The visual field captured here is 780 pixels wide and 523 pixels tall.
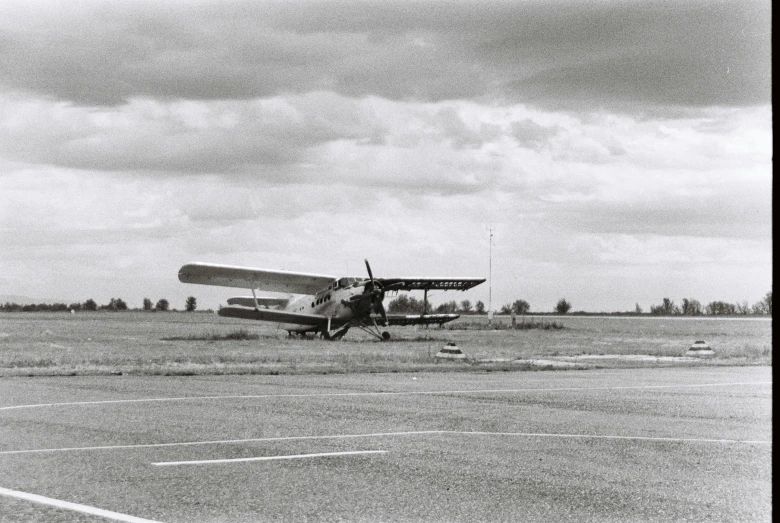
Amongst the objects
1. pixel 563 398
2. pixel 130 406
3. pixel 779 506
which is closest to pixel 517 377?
pixel 563 398

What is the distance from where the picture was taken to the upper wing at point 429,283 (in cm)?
3875

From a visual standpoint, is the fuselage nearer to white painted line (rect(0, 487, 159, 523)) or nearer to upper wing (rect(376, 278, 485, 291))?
upper wing (rect(376, 278, 485, 291))

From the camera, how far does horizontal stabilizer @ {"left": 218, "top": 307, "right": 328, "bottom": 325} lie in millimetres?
36469

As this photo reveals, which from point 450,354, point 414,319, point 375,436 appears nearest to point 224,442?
point 375,436

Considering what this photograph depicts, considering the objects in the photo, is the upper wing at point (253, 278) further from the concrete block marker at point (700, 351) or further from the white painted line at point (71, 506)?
the white painted line at point (71, 506)

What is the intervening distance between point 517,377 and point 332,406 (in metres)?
7.25

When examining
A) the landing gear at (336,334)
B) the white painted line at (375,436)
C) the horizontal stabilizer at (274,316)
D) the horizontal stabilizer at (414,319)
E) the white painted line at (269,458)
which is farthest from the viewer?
the horizontal stabilizer at (414,319)

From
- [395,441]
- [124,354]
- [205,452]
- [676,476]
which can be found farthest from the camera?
[124,354]

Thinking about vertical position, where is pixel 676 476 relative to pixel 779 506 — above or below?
Answer: below

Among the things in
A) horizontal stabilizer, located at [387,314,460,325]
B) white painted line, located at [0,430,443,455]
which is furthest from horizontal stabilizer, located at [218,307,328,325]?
white painted line, located at [0,430,443,455]

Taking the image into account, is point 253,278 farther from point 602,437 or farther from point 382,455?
point 382,455

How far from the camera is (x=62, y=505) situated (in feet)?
19.0

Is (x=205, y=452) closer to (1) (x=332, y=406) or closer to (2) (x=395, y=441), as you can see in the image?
(2) (x=395, y=441)

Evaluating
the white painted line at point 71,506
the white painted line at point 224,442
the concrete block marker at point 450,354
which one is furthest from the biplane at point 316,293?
the white painted line at point 71,506
